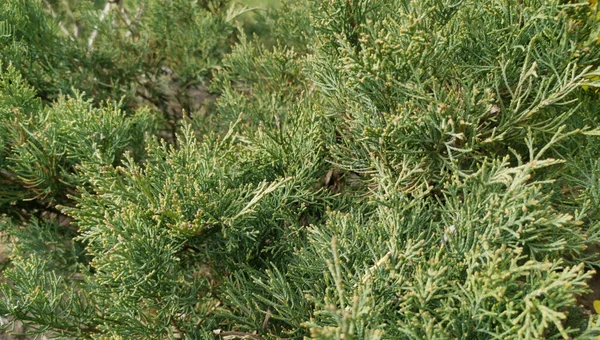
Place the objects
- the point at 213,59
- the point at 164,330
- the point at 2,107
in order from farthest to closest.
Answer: the point at 213,59 → the point at 2,107 → the point at 164,330

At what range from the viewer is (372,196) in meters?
1.30

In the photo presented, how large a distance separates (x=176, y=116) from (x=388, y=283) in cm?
174

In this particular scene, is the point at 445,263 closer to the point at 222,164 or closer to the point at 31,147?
the point at 222,164

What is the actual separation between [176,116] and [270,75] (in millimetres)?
796

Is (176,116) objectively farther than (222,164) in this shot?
Yes

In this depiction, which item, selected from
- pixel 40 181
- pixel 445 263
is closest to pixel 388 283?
pixel 445 263

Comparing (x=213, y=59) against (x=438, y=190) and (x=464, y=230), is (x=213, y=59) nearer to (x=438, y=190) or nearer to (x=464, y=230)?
(x=438, y=190)

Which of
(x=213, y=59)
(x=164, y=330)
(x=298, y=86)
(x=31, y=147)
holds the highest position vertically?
(x=31, y=147)

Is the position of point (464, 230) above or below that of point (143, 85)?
below

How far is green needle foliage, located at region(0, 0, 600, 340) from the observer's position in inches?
42.4

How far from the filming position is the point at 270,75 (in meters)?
1.98

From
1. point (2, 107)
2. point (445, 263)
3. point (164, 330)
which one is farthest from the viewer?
point (2, 107)

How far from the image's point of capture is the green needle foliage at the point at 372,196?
3.53 feet

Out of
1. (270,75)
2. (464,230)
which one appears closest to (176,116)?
(270,75)
